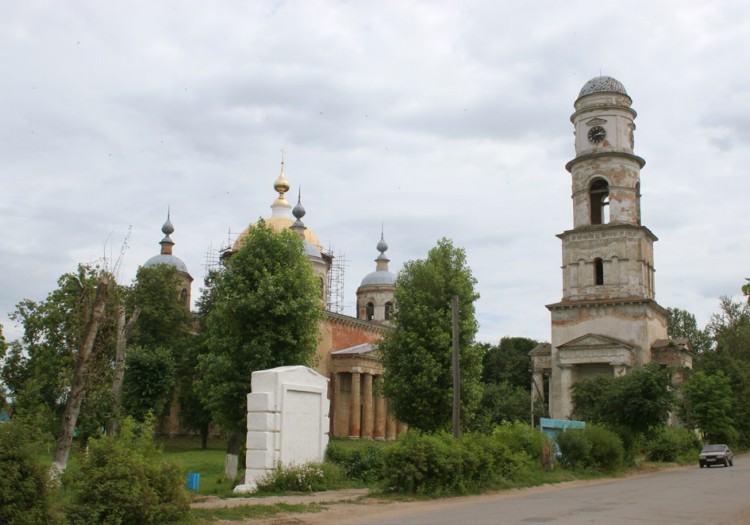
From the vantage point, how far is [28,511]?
10906 millimetres

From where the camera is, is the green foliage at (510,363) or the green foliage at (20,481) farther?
the green foliage at (510,363)

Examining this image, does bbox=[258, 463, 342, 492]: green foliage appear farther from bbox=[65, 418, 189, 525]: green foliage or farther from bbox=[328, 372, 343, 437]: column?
bbox=[328, 372, 343, 437]: column

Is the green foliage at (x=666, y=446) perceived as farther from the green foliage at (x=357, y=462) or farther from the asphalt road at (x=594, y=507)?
the green foliage at (x=357, y=462)

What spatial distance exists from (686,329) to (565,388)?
35590 millimetres

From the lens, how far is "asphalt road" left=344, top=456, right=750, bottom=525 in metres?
13.4

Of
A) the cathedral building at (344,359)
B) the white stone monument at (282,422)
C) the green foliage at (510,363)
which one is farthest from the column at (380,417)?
the white stone monument at (282,422)

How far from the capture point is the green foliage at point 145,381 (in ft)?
124

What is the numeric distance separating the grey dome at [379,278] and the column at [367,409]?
1697cm

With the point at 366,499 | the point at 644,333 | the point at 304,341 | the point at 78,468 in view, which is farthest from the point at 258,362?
the point at 644,333

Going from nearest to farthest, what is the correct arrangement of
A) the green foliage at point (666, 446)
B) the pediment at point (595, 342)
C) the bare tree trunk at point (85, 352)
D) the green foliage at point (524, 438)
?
the bare tree trunk at point (85, 352), the green foliage at point (524, 438), the green foliage at point (666, 446), the pediment at point (595, 342)

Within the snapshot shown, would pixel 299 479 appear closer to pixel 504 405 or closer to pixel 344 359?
pixel 504 405

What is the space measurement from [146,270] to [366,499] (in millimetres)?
34125

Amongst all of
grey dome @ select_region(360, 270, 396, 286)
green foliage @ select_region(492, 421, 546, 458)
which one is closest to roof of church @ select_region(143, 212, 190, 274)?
grey dome @ select_region(360, 270, 396, 286)

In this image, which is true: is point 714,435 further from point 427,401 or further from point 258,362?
point 258,362
